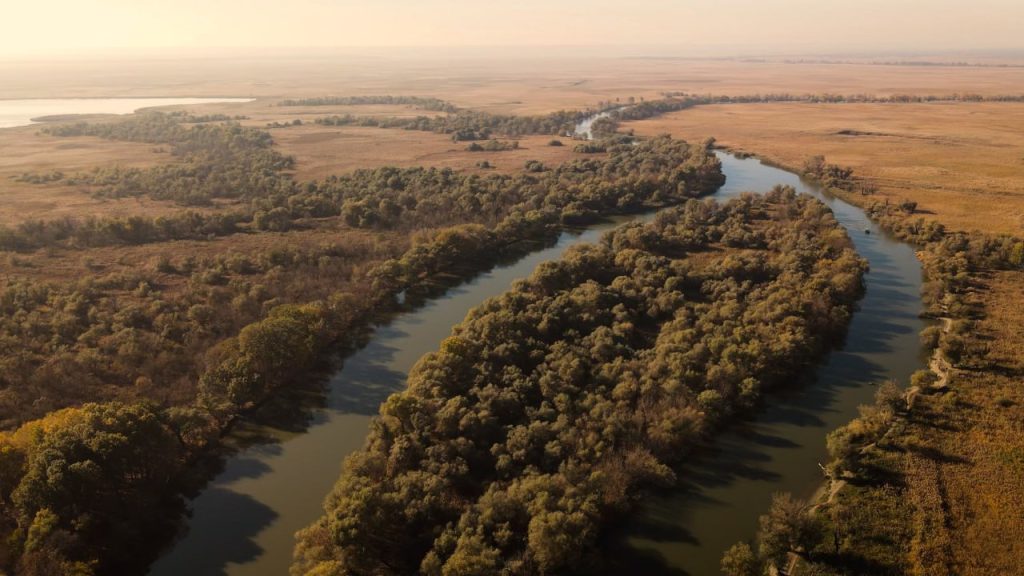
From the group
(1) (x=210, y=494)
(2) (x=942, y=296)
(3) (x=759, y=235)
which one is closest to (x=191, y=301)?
(1) (x=210, y=494)

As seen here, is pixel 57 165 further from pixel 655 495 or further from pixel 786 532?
pixel 786 532

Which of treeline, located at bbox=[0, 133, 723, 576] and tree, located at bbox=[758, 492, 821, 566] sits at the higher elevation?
treeline, located at bbox=[0, 133, 723, 576]

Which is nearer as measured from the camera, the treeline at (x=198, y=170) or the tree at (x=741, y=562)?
the tree at (x=741, y=562)

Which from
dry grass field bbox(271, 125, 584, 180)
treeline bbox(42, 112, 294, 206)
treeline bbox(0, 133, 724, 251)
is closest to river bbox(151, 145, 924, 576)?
treeline bbox(0, 133, 724, 251)

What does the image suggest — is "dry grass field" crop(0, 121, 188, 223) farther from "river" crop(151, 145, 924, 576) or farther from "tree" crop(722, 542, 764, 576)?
"tree" crop(722, 542, 764, 576)

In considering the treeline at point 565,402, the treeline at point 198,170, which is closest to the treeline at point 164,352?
the treeline at point 565,402

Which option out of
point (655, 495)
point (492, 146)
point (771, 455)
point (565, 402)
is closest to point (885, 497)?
point (771, 455)

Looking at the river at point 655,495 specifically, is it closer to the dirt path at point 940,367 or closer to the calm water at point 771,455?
the calm water at point 771,455
